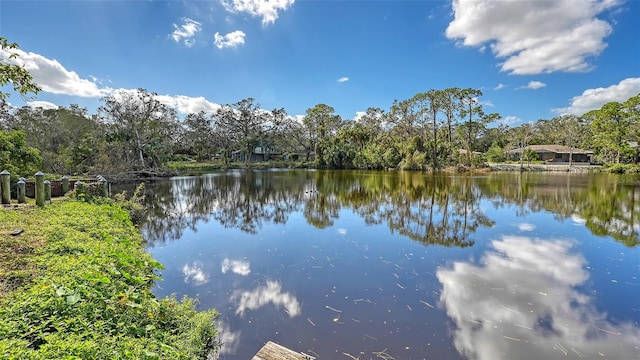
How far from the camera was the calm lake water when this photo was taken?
4434mm

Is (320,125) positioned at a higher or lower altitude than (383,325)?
higher

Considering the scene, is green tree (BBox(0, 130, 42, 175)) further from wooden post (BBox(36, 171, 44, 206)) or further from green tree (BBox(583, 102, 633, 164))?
green tree (BBox(583, 102, 633, 164))

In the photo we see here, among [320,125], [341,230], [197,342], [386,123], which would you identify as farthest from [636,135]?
[197,342]

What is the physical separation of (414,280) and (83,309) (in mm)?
5575

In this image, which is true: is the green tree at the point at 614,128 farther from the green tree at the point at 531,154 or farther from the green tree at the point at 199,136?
the green tree at the point at 199,136

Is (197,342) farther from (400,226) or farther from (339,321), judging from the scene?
(400,226)

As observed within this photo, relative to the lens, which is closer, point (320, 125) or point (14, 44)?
point (14, 44)

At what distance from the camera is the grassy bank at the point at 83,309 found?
2.79 meters

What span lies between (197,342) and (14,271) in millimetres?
3029

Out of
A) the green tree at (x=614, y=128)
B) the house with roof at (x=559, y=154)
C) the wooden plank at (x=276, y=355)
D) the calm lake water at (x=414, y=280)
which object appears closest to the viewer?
the wooden plank at (x=276, y=355)

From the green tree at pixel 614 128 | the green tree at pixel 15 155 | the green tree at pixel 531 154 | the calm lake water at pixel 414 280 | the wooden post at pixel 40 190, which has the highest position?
the green tree at pixel 614 128

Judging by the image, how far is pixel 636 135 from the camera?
41312mm

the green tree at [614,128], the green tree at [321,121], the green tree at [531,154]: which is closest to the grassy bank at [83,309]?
the green tree at [321,121]

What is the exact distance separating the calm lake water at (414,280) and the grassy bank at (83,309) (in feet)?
2.75
